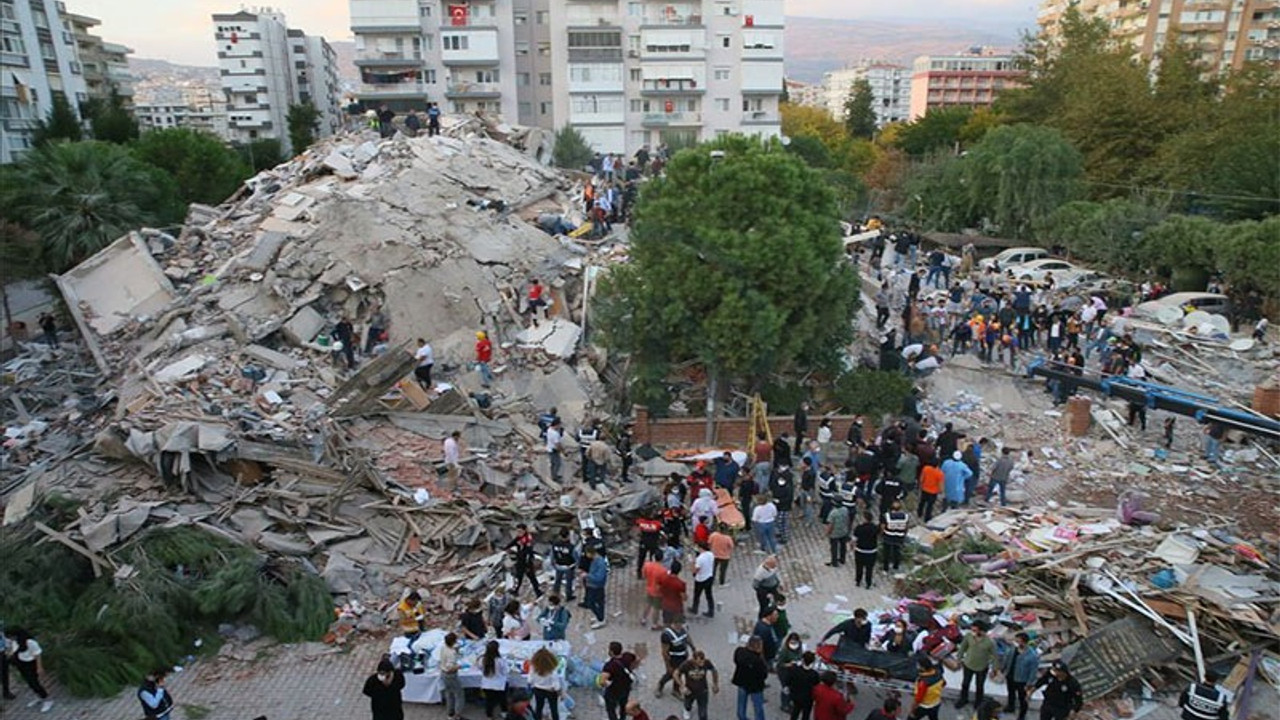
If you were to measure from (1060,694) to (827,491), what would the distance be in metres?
5.56

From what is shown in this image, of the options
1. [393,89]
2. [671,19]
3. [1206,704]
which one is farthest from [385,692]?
[393,89]

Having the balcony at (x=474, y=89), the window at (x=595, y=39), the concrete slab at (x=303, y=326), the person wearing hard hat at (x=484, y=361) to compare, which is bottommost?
the person wearing hard hat at (x=484, y=361)

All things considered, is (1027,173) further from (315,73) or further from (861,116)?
(315,73)

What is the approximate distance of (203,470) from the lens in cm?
1340

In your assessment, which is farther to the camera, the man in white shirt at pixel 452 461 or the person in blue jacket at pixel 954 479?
the man in white shirt at pixel 452 461

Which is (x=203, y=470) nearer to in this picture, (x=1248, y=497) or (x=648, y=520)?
(x=648, y=520)

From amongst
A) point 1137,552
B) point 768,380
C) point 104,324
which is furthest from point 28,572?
point 1137,552

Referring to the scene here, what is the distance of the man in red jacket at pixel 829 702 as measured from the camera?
26.9ft

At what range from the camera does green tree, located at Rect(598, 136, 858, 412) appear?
1520 cm

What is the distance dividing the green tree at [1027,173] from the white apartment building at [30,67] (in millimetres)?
45725

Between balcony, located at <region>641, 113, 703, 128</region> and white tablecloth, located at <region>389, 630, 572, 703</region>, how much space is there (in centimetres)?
4729

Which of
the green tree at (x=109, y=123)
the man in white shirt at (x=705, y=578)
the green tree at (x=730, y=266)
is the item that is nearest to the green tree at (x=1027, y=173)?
the green tree at (x=730, y=266)

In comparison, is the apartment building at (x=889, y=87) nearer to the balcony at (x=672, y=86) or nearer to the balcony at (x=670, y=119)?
the balcony at (x=670, y=119)

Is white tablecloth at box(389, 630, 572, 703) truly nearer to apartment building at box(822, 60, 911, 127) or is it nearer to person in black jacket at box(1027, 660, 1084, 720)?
person in black jacket at box(1027, 660, 1084, 720)
